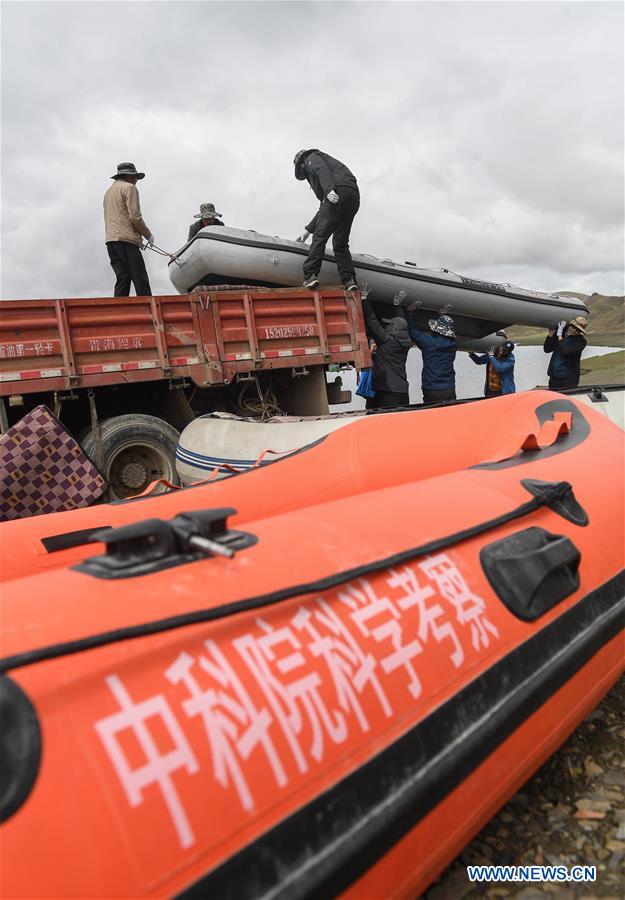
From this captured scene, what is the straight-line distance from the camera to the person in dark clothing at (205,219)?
638 centimetres

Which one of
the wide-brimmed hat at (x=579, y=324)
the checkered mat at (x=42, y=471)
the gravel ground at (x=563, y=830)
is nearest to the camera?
the gravel ground at (x=563, y=830)

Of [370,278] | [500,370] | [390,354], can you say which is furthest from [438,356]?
[370,278]

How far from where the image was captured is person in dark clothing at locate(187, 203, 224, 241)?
20.9ft

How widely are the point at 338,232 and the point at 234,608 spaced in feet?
18.3


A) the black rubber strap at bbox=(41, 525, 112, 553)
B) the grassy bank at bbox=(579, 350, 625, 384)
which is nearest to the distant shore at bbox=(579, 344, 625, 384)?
the grassy bank at bbox=(579, 350, 625, 384)

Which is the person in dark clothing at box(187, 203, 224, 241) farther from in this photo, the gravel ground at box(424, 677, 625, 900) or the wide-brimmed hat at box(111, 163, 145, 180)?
the gravel ground at box(424, 677, 625, 900)

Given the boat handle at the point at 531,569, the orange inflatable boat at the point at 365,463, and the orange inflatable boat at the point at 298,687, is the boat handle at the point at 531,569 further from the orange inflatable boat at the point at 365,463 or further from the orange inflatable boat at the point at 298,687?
Answer: the orange inflatable boat at the point at 365,463

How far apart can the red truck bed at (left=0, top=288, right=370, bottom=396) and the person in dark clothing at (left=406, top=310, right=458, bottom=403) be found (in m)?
0.78

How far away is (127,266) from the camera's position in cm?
576

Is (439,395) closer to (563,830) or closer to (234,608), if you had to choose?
(563,830)

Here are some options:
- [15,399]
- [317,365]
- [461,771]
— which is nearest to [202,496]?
[461,771]

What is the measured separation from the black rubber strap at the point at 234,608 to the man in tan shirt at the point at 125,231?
4849 mm

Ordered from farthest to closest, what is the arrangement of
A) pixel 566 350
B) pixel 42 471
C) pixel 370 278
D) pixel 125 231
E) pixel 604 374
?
pixel 604 374, pixel 566 350, pixel 370 278, pixel 125 231, pixel 42 471

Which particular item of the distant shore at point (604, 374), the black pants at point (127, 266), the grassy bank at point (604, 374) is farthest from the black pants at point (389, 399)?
the grassy bank at point (604, 374)
